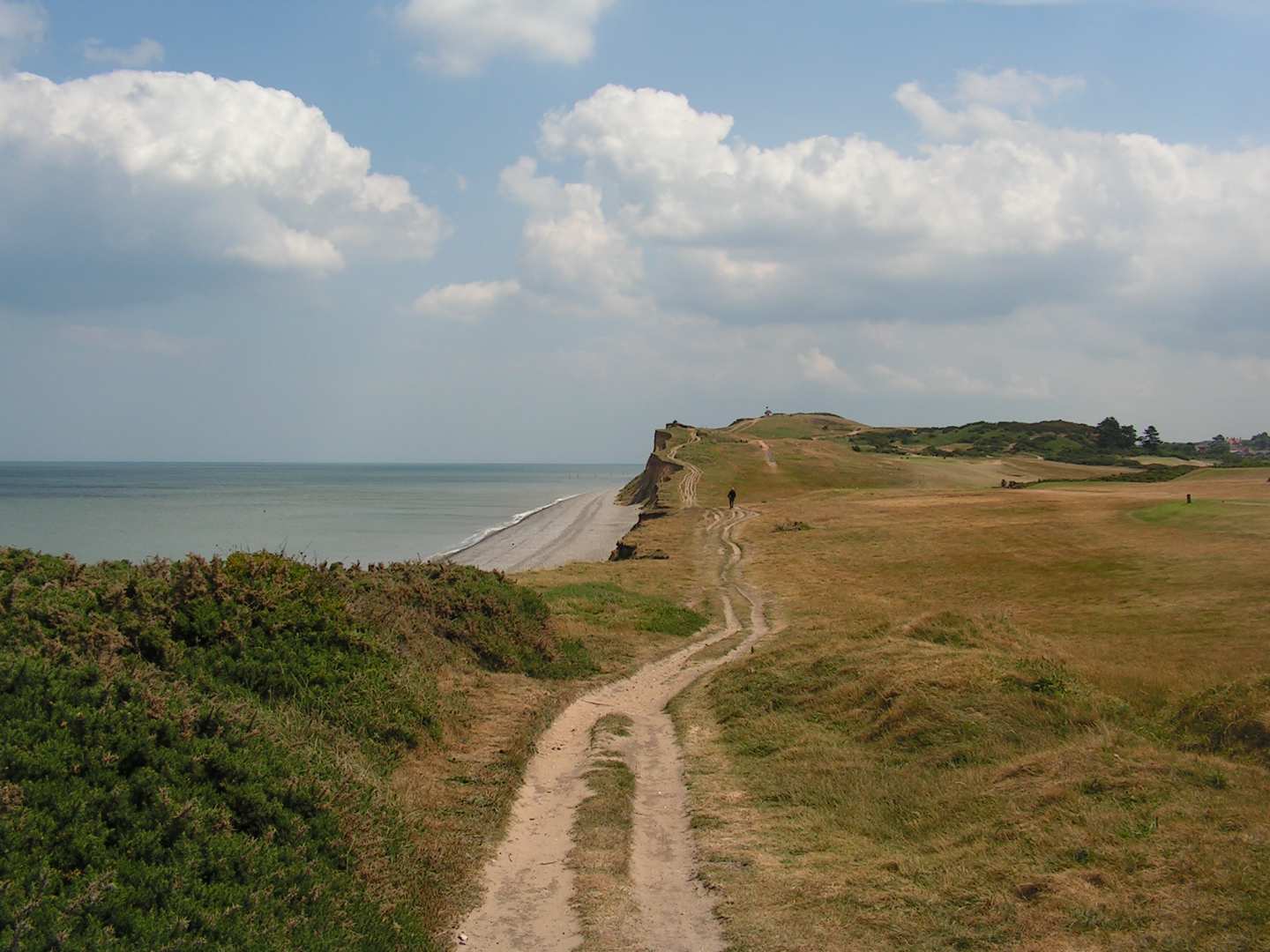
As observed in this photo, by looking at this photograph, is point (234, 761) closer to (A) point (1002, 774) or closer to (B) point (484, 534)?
(A) point (1002, 774)

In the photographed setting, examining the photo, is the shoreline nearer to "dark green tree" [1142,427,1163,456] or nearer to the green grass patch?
the green grass patch

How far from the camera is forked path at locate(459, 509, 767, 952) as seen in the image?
27.0 ft

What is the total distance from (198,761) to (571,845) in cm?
435

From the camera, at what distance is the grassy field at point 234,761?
20.7 ft

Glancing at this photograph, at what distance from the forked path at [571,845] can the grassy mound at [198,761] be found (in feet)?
2.96

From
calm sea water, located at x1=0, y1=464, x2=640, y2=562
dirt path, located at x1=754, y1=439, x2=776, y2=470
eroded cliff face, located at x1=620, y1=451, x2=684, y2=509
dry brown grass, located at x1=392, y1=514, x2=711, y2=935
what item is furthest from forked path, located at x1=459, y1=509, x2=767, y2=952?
dirt path, located at x1=754, y1=439, x2=776, y2=470

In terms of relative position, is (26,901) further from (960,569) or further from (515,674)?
(960,569)

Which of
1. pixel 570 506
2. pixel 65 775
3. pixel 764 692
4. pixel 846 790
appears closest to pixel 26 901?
pixel 65 775

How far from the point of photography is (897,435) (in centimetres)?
18975

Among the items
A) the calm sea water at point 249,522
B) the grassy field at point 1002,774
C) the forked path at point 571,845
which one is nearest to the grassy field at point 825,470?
the calm sea water at point 249,522

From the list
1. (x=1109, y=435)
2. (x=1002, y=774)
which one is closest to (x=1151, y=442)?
(x=1109, y=435)

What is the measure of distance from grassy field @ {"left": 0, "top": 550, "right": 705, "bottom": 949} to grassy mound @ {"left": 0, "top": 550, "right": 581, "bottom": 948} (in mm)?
20

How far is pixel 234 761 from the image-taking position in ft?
26.4

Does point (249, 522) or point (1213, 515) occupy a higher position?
point (1213, 515)
